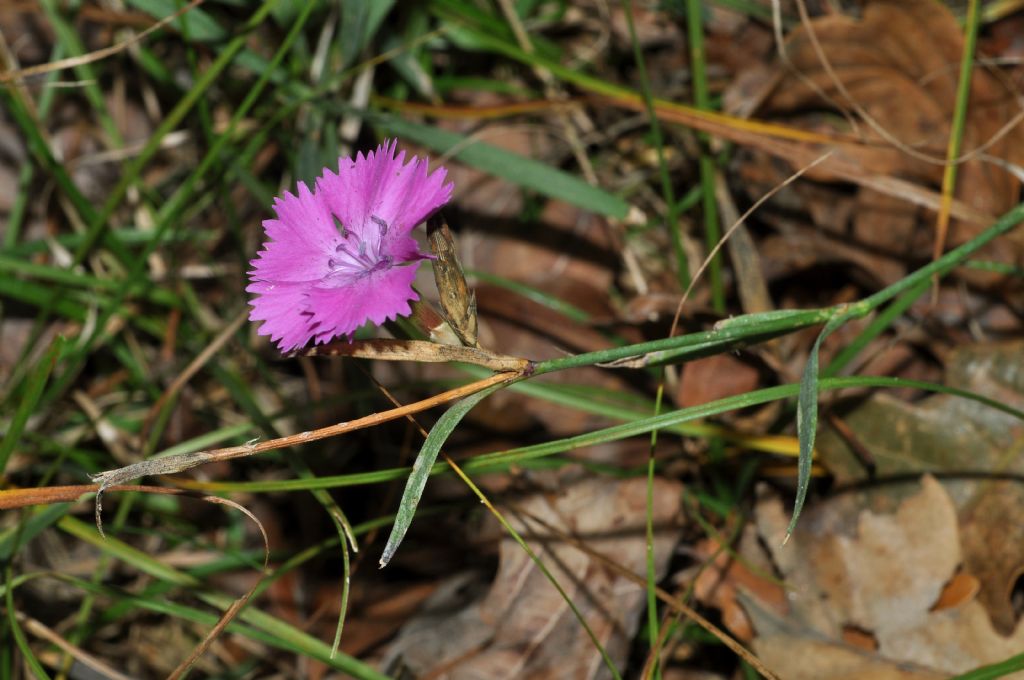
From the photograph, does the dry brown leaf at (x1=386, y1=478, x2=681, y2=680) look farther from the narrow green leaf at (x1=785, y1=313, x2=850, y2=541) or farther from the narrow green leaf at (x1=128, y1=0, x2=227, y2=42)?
the narrow green leaf at (x1=128, y1=0, x2=227, y2=42)

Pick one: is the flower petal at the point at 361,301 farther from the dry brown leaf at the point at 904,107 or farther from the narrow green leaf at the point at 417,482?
the dry brown leaf at the point at 904,107

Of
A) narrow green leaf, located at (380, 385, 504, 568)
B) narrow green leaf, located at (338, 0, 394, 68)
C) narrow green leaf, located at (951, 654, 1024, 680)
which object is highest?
narrow green leaf, located at (338, 0, 394, 68)

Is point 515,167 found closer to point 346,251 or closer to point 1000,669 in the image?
point 346,251

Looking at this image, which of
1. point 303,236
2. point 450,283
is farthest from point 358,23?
point 450,283

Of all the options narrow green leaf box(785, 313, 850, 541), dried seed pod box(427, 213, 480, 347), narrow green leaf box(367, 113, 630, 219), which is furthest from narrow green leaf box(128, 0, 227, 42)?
narrow green leaf box(785, 313, 850, 541)

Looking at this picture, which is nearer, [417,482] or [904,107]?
[417,482]

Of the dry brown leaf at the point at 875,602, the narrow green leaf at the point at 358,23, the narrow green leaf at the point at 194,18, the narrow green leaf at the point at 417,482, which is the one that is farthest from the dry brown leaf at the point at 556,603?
the narrow green leaf at the point at 194,18
